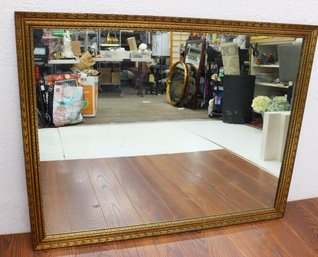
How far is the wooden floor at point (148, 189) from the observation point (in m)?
1.33

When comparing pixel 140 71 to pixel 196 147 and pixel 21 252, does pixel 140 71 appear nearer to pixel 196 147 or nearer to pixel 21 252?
pixel 196 147

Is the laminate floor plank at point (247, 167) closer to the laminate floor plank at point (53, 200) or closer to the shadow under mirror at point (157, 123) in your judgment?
the shadow under mirror at point (157, 123)

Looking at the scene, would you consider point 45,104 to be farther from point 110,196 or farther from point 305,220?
point 305,220

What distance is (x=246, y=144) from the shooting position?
1619mm

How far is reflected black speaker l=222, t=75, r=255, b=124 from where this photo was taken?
4.80 ft

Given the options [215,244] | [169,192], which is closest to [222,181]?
[169,192]

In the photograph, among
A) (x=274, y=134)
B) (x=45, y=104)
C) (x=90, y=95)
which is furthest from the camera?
(x=274, y=134)

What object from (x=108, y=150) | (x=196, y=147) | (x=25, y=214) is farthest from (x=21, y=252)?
(x=196, y=147)

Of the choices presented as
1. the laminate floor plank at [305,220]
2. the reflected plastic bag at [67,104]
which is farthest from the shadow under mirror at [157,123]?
the laminate floor plank at [305,220]

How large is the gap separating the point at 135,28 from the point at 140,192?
2.47 feet

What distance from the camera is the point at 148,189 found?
5.11ft

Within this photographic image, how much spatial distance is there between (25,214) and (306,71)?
1.24 meters

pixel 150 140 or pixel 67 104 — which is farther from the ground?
pixel 67 104

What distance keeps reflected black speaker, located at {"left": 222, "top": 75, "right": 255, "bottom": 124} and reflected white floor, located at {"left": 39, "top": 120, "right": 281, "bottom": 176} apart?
4 centimetres
